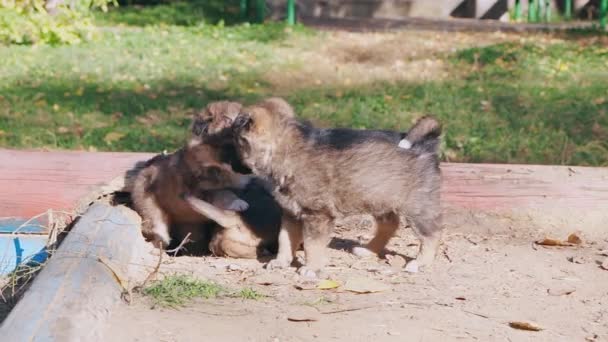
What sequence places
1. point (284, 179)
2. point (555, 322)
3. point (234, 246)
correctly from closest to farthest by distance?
point (555, 322), point (284, 179), point (234, 246)

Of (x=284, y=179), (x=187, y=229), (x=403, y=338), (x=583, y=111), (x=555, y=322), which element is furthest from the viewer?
(x=583, y=111)

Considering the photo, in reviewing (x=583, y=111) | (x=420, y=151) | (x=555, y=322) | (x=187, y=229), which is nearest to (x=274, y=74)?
(x=583, y=111)

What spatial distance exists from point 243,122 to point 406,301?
55.8 inches

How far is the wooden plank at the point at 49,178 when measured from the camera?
20.5 ft

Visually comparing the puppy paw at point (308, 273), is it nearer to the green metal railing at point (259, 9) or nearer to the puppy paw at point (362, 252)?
the puppy paw at point (362, 252)

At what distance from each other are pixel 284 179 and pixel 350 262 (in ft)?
2.06

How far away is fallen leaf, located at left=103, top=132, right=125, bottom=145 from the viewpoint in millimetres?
8491

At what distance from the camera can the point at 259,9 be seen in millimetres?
15383

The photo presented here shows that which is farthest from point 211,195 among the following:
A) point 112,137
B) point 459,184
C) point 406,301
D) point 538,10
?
point 538,10

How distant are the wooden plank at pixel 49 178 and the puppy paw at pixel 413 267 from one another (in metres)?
2.08

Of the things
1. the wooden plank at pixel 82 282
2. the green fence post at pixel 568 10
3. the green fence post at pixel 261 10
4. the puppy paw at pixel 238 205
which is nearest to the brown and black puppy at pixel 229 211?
the puppy paw at pixel 238 205

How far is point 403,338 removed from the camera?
13.7 ft

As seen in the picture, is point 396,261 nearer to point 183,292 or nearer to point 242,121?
point 242,121

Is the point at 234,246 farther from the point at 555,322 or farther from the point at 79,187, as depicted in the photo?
the point at 555,322
